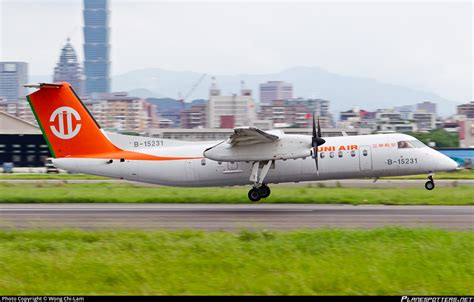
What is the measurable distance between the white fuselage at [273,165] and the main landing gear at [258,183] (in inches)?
15.1

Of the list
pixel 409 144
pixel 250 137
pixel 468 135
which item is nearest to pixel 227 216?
pixel 250 137

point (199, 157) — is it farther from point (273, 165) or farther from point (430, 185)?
point (430, 185)

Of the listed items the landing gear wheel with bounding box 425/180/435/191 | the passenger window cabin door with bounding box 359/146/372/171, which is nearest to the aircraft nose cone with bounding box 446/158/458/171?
the landing gear wheel with bounding box 425/180/435/191

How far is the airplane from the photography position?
2522cm

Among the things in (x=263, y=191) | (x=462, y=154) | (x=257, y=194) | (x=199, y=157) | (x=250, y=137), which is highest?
(x=250, y=137)

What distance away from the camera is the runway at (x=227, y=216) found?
18.8 metres

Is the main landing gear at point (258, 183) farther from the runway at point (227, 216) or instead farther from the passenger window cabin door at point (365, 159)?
the passenger window cabin door at point (365, 159)

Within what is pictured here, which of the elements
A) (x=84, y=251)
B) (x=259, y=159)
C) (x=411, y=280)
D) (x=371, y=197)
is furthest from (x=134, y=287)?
(x=371, y=197)

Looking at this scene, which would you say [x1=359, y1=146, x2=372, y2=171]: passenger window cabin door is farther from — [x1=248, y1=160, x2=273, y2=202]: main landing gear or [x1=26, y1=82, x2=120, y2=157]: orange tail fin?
[x1=26, y1=82, x2=120, y2=157]: orange tail fin

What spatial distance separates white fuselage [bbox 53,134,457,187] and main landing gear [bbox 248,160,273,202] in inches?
15.1

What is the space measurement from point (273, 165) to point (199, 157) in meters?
2.88

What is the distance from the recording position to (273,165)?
1006 inches

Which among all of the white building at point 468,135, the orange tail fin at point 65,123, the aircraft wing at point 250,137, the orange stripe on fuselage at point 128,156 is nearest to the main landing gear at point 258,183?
the aircraft wing at point 250,137

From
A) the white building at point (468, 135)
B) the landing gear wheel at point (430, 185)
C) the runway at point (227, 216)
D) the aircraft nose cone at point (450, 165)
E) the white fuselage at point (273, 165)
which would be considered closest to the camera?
the runway at point (227, 216)
